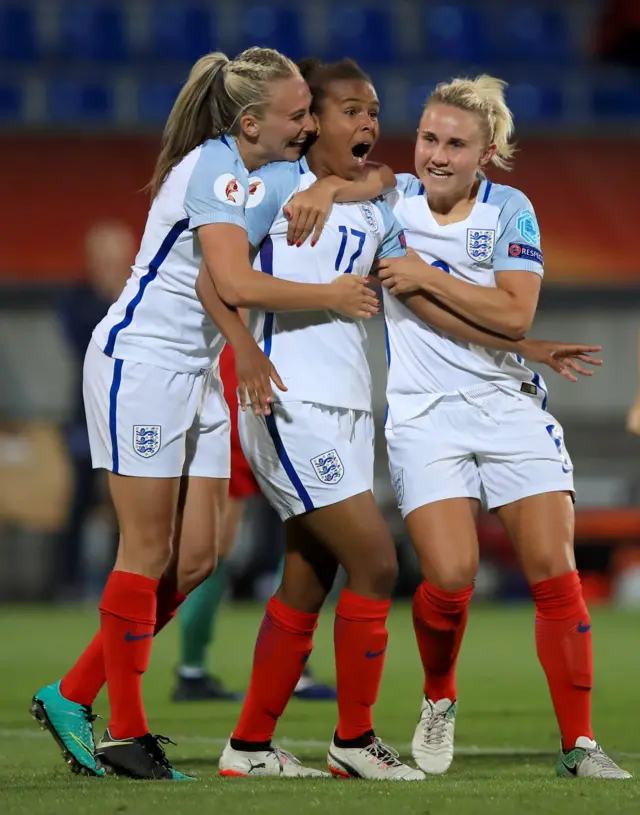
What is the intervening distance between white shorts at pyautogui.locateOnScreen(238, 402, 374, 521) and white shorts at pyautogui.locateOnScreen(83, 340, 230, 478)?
21 centimetres

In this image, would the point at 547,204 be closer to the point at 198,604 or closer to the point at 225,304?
the point at 198,604

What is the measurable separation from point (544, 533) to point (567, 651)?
12.1 inches

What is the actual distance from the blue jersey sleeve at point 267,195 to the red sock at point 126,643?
93 cm

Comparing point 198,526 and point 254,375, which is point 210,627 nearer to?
point 198,526

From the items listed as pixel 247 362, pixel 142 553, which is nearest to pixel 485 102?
pixel 247 362

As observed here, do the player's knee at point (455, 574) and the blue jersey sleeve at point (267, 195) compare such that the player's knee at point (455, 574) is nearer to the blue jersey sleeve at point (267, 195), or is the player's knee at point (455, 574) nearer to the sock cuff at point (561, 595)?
the sock cuff at point (561, 595)

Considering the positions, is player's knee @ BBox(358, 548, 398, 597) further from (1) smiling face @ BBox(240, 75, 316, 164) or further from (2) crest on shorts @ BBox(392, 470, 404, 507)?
(1) smiling face @ BBox(240, 75, 316, 164)

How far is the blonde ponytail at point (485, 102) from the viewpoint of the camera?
3.93 meters

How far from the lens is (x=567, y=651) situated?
12.1ft

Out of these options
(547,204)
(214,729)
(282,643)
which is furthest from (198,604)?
(547,204)

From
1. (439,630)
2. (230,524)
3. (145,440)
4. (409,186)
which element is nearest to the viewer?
(145,440)

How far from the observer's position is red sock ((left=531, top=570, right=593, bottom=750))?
3.68 meters

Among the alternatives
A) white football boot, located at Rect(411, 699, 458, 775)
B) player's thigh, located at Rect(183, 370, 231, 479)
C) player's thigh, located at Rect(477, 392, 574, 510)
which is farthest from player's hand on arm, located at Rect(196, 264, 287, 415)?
white football boot, located at Rect(411, 699, 458, 775)

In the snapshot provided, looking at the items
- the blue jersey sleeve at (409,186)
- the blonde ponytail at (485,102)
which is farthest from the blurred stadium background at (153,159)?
the blonde ponytail at (485,102)
